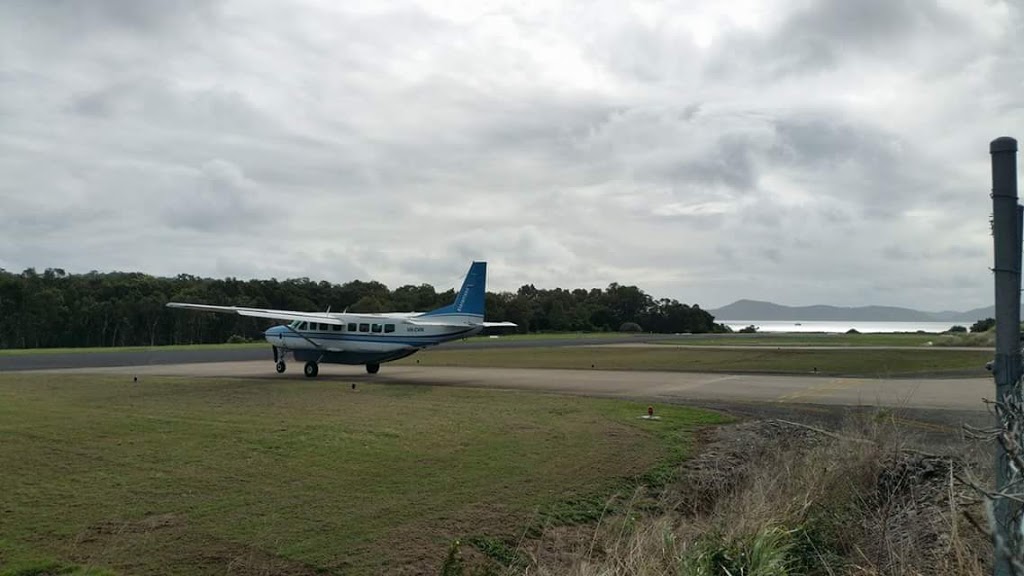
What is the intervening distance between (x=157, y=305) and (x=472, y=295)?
7041 centimetres

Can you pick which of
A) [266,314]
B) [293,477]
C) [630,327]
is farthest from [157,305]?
[293,477]

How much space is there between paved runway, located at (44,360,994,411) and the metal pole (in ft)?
53.1

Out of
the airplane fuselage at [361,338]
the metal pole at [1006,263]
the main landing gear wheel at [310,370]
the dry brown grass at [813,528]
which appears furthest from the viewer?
the main landing gear wheel at [310,370]

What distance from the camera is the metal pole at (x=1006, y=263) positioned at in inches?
148

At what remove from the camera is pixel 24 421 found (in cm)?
1481

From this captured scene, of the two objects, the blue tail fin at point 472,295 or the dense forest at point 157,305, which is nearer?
the blue tail fin at point 472,295

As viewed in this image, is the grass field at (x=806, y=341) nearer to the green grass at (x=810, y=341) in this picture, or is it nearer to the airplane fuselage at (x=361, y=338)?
the green grass at (x=810, y=341)

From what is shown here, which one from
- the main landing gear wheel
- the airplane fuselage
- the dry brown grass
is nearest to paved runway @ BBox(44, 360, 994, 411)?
the main landing gear wheel

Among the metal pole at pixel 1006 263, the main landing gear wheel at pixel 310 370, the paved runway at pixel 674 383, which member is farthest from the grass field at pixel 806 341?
the metal pole at pixel 1006 263

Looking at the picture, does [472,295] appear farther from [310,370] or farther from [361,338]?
[310,370]

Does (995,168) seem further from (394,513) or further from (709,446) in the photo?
(709,446)

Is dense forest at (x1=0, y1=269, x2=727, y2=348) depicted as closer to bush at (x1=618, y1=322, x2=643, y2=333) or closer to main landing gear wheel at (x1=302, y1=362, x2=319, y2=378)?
bush at (x1=618, y1=322, x2=643, y2=333)

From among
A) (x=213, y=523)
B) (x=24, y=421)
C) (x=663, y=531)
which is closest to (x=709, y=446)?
(x=663, y=531)

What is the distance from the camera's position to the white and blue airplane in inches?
1195
